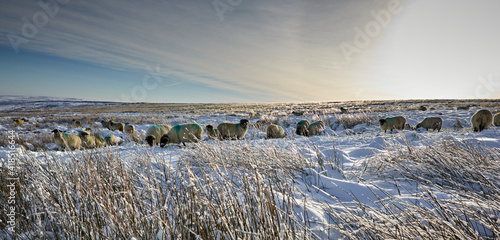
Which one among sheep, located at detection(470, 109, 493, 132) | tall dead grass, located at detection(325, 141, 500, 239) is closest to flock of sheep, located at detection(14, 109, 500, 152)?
sheep, located at detection(470, 109, 493, 132)

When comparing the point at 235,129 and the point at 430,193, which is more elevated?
the point at 430,193

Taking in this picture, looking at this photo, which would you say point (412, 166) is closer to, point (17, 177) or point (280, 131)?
point (17, 177)

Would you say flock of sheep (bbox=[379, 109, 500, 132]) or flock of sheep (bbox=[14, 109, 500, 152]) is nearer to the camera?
flock of sheep (bbox=[14, 109, 500, 152])

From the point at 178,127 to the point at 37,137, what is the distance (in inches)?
302

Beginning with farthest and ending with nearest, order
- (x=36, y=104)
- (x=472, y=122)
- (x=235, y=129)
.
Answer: (x=36, y=104) → (x=235, y=129) → (x=472, y=122)

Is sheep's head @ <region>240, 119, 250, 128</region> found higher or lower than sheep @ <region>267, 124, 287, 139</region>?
higher

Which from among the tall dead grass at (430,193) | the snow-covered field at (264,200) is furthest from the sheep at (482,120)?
the tall dead grass at (430,193)

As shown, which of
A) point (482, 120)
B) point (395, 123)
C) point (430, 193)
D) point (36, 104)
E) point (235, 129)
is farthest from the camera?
point (36, 104)

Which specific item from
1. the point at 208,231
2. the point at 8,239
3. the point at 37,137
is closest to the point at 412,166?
the point at 208,231

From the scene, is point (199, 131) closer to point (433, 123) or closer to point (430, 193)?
point (430, 193)

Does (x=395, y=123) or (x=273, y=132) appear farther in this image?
(x=395, y=123)

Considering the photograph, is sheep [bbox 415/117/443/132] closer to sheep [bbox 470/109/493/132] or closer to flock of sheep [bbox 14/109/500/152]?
flock of sheep [bbox 14/109/500/152]

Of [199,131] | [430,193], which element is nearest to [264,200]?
[430,193]

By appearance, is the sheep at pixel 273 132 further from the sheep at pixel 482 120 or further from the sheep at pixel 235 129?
the sheep at pixel 482 120
